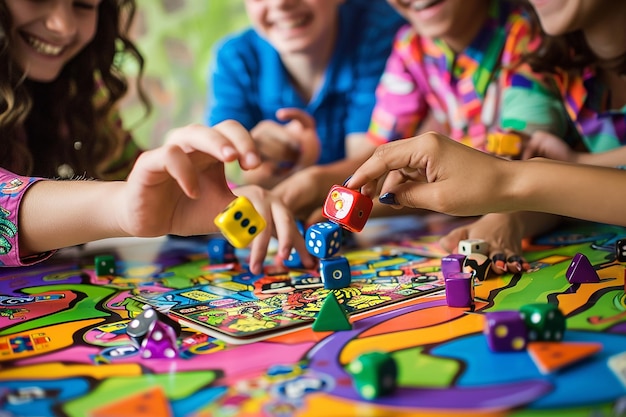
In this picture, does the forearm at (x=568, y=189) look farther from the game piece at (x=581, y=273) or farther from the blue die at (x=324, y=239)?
the blue die at (x=324, y=239)

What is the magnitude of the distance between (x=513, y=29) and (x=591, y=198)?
75 cm

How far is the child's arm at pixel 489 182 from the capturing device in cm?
76

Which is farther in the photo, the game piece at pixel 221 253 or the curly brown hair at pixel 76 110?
the curly brown hair at pixel 76 110

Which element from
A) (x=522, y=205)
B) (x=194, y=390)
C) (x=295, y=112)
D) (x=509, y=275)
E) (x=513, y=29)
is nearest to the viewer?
(x=194, y=390)

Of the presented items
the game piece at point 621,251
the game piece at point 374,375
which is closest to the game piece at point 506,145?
the game piece at point 621,251

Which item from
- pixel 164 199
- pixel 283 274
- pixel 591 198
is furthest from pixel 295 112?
pixel 591 198

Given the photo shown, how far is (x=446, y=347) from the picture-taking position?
2.05ft

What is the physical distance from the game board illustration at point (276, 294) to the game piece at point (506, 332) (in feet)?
0.63

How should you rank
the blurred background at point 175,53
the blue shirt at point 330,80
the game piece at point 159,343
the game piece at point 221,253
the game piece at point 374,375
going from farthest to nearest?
the blurred background at point 175,53 → the blue shirt at point 330,80 → the game piece at point 221,253 → the game piece at point 159,343 → the game piece at point 374,375

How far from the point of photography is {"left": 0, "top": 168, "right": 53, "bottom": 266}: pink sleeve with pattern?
924mm

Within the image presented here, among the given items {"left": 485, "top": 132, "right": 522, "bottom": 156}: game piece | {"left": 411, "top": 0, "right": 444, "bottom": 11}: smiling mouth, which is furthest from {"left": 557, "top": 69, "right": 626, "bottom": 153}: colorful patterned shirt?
{"left": 411, "top": 0, "right": 444, "bottom": 11}: smiling mouth

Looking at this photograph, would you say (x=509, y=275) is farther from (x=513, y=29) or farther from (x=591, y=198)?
(x=513, y=29)

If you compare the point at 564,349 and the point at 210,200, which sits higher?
the point at 210,200

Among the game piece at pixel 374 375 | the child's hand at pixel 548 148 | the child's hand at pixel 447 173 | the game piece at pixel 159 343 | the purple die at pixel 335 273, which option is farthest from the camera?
the child's hand at pixel 548 148
